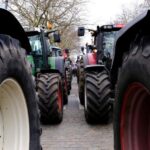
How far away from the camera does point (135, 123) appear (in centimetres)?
282

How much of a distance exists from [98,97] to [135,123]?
4035 mm

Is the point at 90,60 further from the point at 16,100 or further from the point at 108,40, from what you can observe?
the point at 16,100

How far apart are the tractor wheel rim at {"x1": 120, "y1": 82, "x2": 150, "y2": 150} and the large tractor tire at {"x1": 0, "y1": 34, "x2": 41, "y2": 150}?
0.76 meters

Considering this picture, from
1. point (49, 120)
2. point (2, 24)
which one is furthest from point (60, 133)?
point (2, 24)

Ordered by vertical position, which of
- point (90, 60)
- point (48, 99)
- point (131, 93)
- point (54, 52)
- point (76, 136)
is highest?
point (131, 93)

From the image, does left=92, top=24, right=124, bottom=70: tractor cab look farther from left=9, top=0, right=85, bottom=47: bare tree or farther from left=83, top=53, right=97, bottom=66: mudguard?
left=9, top=0, right=85, bottom=47: bare tree

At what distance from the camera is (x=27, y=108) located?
3164 mm

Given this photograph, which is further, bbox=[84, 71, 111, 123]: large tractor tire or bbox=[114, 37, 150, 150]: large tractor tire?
bbox=[84, 71, 111, 123]: large tractor tire

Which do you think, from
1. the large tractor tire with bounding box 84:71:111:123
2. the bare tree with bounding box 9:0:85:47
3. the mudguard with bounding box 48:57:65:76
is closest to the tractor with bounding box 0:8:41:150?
the large tractor tire with bounding box 84:71:111:123

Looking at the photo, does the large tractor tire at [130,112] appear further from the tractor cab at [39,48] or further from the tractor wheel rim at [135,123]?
the tractor cab at [39,48]

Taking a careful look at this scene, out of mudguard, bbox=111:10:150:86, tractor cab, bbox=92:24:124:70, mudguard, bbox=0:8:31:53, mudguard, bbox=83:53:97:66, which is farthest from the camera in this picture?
mudguard, bbox=83:53:97:66

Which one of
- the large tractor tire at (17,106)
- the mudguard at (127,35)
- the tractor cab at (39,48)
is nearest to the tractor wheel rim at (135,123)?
the mudguard at (127,35)

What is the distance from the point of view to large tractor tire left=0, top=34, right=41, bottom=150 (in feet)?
9.43

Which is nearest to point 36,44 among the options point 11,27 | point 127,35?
point 11,27
